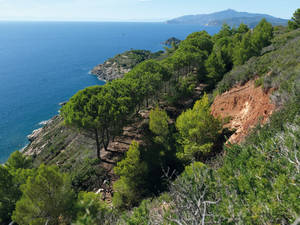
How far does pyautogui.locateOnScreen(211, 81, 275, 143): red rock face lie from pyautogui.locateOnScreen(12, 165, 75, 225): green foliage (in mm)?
15170

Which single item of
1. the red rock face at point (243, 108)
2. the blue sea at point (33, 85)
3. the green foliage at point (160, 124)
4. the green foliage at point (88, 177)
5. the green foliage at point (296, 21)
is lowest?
the blue sea at point (33, 85)

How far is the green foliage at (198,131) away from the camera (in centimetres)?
1995

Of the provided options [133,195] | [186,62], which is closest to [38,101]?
[186,62]

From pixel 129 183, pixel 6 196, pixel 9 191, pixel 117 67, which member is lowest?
pixel 117 67

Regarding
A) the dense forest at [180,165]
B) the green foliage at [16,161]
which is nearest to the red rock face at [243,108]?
the dense forest at [180,165]

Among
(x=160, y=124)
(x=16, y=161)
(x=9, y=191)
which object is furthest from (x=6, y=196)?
(x=160, y=124)

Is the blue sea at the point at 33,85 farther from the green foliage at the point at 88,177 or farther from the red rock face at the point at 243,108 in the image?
the red rock face at the point at 243,108

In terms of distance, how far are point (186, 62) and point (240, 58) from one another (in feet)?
32.7

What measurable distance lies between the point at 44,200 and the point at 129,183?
23.7 feet

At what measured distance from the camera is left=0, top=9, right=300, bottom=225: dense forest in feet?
22.7

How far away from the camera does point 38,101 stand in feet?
236

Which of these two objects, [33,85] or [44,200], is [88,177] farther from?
[33,85]

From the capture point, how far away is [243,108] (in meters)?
22.9

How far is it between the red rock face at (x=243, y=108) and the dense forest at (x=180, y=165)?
1.03m
